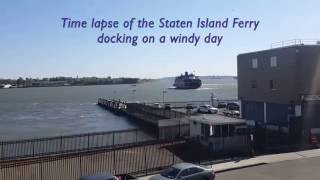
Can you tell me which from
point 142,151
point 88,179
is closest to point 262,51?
point 142,151

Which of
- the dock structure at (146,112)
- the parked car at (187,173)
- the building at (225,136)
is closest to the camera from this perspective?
the parked car at (187,173)

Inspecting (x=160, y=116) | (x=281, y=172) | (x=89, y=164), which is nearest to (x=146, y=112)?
(x=160, y=116)

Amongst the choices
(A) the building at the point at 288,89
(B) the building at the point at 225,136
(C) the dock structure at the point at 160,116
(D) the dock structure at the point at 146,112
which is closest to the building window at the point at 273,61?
(A) the building at the point at 288,89

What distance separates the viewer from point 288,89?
41594mm

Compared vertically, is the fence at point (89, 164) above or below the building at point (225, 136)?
below

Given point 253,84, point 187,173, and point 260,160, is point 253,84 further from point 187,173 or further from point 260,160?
point 187,173

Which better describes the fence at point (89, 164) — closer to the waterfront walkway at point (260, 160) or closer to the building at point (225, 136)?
the building at point (225, 136)

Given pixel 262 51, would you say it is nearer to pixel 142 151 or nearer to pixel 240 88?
pixel 240 88

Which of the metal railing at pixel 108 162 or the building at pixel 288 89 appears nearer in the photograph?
the metal railing at pixel 108 162

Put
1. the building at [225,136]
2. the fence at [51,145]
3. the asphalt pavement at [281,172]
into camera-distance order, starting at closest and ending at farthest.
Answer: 1. the asphalt pavement at [281,172]
2. the building at [225,136]
3. the fence at [51,145]

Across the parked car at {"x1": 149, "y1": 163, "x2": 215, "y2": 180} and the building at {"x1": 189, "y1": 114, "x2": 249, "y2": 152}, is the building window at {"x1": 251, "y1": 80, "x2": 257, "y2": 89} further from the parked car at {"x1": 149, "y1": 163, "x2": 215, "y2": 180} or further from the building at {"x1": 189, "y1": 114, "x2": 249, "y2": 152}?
the parked car at {"x1": 149, "y1": 163, "x2": 215, "y2": 180}

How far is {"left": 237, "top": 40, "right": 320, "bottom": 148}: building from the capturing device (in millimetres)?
39781

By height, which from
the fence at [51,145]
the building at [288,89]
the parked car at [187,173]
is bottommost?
the fence at [51,145]

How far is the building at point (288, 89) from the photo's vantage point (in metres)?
39.8
